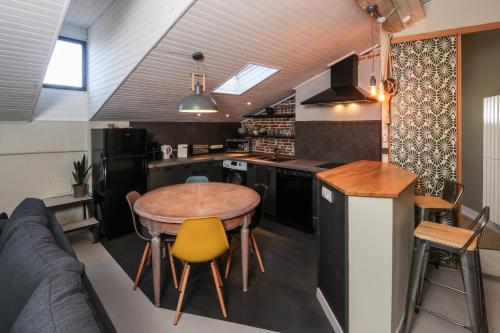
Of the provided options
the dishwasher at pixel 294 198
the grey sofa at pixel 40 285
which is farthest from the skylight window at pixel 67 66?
the dishwasher at pixel 294 198

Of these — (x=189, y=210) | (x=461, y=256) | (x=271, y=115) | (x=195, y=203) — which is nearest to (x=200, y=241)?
(x=189, y=210)

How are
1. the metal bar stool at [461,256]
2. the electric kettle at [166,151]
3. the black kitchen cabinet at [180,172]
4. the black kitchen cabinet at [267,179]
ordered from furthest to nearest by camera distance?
the electric kettle at [166,151] → the black kitchen cabinet at [267,179] → the black kitchen cabinet at [180,172] → the metal bar stool at [461,256]

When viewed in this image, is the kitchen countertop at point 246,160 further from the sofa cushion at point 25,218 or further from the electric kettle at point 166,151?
the sofa cushion at point 25,218

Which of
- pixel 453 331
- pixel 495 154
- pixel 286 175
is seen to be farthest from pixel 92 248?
pixel 495 154

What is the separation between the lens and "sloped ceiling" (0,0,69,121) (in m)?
2.14

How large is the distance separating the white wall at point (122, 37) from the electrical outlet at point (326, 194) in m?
1.91

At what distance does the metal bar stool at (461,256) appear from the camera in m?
1.79

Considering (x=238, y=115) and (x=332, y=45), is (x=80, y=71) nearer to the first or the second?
(x=238, y=115)

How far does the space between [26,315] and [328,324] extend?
6.31 feet

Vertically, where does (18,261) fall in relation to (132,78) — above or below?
below

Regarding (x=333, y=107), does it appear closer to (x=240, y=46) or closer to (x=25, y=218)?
(x=240, y=46)

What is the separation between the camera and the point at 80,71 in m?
4.00

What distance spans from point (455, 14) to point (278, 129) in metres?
3.08

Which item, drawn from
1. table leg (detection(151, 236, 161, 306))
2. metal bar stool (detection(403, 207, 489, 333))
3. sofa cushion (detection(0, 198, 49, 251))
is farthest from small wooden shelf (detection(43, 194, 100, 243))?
metal bar stool (detection(403, 207, 489, 333))
